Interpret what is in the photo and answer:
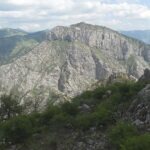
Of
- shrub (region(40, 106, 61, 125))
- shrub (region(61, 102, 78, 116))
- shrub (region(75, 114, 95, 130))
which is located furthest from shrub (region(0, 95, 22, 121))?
shrub (region(75, 114, 95, 130))

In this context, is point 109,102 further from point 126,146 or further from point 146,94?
point 126,146

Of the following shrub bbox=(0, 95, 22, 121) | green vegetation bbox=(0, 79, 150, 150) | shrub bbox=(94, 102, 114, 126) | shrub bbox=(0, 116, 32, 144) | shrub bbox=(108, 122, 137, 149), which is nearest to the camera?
shrub bbox=(108, 122, 137, 149)

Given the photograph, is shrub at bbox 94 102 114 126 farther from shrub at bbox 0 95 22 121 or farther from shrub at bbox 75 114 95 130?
shrub at bbox 0 95 22 121

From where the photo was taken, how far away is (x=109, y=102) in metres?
36.2

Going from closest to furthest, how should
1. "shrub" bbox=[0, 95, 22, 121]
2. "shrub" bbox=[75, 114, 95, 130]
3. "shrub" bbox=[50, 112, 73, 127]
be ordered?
1. "shrub" bbox=[75, 114, 95, 130]
2. "shrub" bbox=[50, 112, 73, 127]
3. "shrub" bbox=[0, 95, 22, 121]

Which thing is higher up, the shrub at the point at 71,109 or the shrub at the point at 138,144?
the shrub at the point at 138,144

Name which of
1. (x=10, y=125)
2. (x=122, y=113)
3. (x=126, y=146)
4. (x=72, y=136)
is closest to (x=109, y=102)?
(x=122, y=113)

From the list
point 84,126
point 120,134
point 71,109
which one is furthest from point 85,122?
point 120,134

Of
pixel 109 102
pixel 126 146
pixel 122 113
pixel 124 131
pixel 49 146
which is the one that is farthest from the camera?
pixel 109 102

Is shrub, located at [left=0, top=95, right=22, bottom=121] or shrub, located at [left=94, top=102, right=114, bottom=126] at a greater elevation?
shrub, located at [left=94, top=102, right=114, bottom=126]

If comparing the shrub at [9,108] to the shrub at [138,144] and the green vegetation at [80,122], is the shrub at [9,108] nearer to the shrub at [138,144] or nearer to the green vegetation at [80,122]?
the green vegetation at [80,122]

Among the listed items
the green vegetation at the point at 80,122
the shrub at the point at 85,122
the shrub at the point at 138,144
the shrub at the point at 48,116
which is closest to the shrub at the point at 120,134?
the green vegetation at the point at 80,122

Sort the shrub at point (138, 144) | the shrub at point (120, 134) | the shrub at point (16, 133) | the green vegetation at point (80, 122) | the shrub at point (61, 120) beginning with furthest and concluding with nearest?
the shrub at point (61, 120) < the shrub at point (16, 133) < the green vegetation at point (80, 122) < the shrub at point (120, 134) < the shrub at point (138, 144)

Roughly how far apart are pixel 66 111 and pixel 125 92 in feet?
21.0
